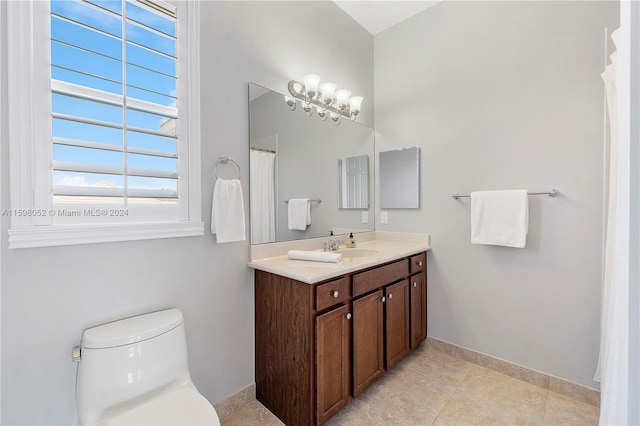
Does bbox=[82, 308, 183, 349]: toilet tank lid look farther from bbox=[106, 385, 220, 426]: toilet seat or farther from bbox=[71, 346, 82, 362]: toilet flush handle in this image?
bbox=[106, 385, 220, 426]: toilet seat

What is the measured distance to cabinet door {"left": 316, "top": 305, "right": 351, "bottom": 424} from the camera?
1437 mm

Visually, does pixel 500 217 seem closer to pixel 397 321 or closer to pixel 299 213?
pixel 397 321

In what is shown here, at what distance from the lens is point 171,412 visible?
109 cm

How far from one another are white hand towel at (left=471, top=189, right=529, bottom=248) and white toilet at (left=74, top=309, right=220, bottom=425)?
189cm

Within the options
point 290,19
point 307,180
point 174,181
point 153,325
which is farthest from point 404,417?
point 290,19

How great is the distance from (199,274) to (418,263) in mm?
1607

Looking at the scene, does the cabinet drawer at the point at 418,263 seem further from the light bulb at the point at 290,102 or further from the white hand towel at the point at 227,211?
the light bulb at the point at 290,102

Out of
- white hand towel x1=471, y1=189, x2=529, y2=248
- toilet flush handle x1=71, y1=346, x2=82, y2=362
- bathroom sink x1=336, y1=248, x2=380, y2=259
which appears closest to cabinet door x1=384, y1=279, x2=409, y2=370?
bathroom sink x1=336, y1=248, x2=380, y2=259

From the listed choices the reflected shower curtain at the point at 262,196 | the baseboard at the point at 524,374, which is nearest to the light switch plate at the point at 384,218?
the baseboard at the point at 524,374

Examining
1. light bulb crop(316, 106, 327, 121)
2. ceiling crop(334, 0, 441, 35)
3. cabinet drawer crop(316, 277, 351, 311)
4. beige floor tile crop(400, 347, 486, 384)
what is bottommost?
beige floor tile crop(400, 347, 486, 384)

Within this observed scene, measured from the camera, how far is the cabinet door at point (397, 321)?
74.6 inches

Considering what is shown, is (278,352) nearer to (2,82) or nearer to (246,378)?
(246,378)

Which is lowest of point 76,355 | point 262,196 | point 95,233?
point 76,355

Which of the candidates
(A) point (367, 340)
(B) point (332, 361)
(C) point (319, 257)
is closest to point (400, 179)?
(C) point (319, 257)
